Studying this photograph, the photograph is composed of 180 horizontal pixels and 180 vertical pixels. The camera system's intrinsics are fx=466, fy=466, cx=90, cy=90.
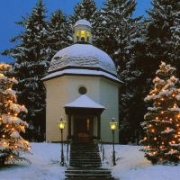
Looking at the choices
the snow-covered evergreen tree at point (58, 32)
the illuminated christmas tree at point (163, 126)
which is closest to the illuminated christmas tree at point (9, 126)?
the illuminated christmas tree at point (163, 126)

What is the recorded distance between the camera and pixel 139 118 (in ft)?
139

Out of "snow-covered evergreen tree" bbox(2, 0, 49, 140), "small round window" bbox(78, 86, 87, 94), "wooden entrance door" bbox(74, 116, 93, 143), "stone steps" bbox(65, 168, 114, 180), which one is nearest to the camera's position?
"stone steps" bbox(65, 168, 114, 180)

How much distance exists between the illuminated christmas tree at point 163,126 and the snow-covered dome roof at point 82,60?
36.1 ft

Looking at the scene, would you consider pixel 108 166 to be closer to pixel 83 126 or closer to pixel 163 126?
pixel 163 126

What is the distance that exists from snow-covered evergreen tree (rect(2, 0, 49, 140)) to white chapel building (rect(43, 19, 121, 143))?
25.1 ft

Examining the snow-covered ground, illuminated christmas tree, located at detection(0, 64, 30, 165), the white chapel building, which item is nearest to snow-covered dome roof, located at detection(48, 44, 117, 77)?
the white chapel building

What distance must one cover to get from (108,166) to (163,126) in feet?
13.3

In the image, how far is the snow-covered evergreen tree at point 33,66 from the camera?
147ft

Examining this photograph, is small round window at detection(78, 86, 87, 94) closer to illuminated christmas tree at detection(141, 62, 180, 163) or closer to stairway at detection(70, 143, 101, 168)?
stairway at detection(70, 143, 101, 168)

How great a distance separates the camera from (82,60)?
36688 mm

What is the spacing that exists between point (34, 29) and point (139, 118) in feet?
49.9

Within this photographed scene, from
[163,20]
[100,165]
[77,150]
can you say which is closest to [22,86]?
[163,20]

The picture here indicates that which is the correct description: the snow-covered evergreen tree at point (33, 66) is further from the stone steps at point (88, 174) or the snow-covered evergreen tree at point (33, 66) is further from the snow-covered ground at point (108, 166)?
the stone steps at point (88, 174)

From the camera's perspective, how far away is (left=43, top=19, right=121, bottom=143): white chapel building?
33.7m
